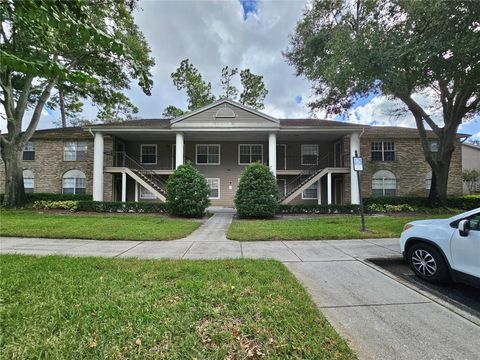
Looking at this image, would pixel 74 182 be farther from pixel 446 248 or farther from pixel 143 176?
pixel 446 248

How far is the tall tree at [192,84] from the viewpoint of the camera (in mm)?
30438

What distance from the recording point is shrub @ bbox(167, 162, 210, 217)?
13.0 metres

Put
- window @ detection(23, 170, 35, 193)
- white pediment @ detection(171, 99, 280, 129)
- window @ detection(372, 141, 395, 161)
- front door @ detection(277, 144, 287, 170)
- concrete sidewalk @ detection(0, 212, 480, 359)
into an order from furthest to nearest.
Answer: front door @ detection(277, 144, 287, 170), window @ detection(23, 170, 35, 193), window @ detection(372, 141, 395, 161), white pediment @ detection(171, 99, 280, 129), concrete sidewalk @ detection(0, 212, 480, 359)

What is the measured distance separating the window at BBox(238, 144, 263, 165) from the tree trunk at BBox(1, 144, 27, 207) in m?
14.5

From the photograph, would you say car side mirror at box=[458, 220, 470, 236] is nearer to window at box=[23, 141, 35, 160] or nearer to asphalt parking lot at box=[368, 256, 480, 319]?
asphalt parking lot at box=[368, 256, 480, 319]

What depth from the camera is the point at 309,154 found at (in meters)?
19.9

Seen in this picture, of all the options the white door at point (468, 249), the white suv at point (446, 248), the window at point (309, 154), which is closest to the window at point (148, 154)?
the window at point (309, 154)

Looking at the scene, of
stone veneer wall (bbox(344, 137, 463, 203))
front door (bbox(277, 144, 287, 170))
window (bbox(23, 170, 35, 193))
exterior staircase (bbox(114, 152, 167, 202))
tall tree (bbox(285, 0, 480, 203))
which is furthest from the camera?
front door (bbox(277, 144, 287, 170))

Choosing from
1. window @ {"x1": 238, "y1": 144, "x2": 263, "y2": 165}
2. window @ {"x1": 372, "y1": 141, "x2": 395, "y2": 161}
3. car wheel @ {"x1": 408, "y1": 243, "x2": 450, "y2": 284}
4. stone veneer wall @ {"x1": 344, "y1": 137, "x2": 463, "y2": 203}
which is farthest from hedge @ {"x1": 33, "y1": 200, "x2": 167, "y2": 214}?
window @ {"x1": 372, "y1": 141, "x2": 395, "y2": 161}

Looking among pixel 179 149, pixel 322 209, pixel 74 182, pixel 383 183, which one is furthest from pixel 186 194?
pixel 383 183

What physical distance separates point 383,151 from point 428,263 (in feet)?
53.8

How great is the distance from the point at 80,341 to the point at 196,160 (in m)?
17.9

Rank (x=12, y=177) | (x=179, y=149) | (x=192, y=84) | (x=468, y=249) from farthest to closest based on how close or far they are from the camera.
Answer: (x=192, y=84), (x=179, y=149), (x=12, y=177), (x=468, y=249)

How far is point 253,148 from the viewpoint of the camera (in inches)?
788
